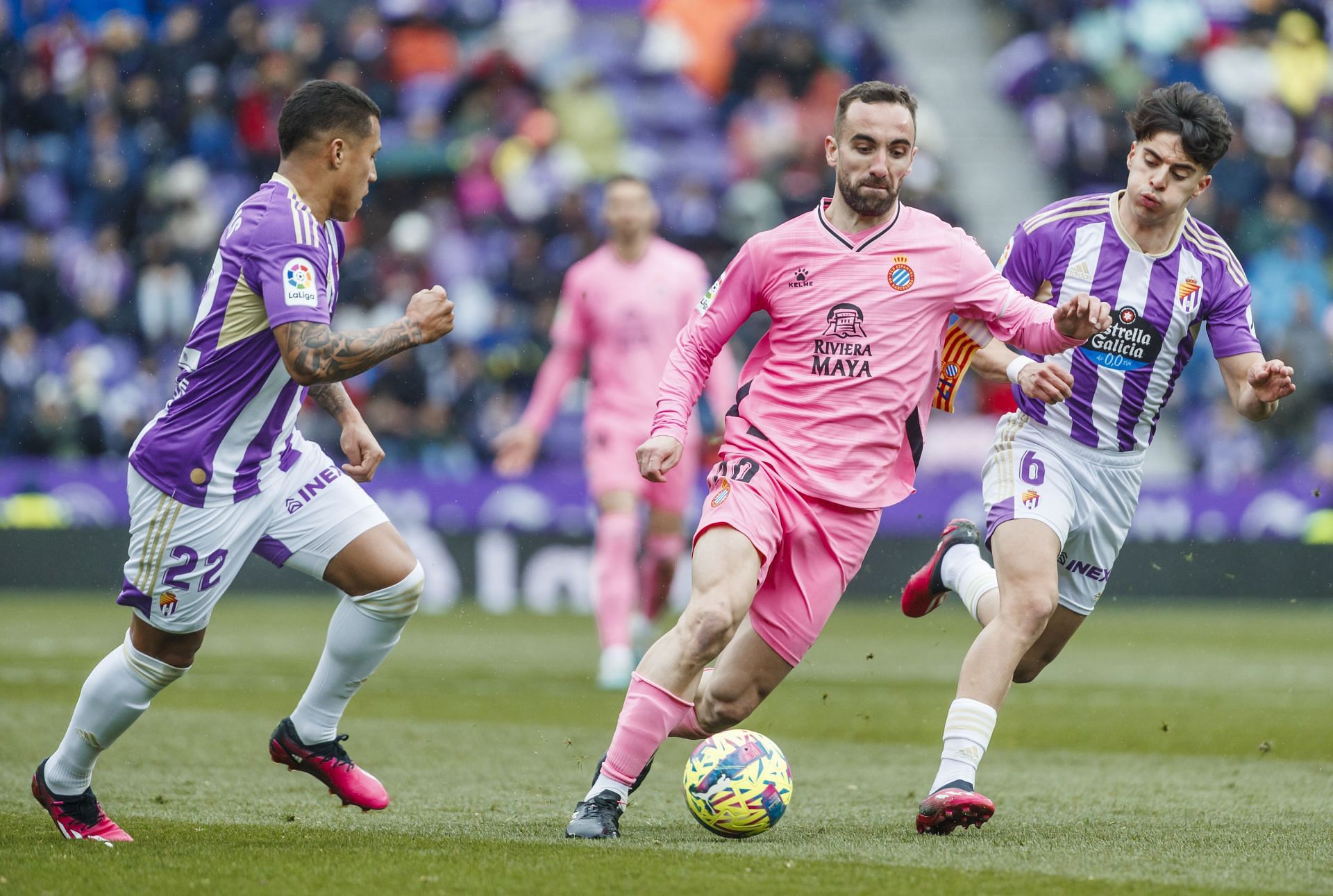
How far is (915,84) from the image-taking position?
21438 mm

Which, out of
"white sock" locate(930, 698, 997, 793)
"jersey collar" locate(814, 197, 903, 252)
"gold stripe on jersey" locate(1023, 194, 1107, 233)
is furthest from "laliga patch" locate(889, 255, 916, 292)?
"white sock" locate(930, 698, 997, 793)

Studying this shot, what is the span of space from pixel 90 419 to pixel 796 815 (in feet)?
42.9

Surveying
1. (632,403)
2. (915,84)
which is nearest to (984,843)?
(632,403)

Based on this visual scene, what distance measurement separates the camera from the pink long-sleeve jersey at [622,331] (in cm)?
1014

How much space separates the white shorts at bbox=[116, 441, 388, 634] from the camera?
17.0 feet

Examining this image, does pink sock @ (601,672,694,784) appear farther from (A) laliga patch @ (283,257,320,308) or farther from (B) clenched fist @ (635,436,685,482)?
(A) laliga patch @ (283,257,320,308)

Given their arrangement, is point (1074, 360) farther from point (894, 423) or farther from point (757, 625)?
point (757, 625)

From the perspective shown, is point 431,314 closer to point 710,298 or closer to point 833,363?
point 710,298

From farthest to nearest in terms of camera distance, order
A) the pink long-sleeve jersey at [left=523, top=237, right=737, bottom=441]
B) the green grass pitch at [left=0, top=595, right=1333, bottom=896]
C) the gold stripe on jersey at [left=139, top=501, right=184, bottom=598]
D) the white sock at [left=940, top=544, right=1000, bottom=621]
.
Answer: the pink long-sleeve jersey at [left=523, top=237, right=737, bottom=441] < the white sock at [left=940, top=544, right=1000, bottom=621] < the gold stripe on jersey at [left=139, top=501, right=184, bottom=598] < the green grass pitch at [left=0, top=595, right=1333, bottom=896]

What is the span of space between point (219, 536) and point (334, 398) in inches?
32.0

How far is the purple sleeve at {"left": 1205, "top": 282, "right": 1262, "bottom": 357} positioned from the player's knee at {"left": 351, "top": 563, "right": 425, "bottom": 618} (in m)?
3.00

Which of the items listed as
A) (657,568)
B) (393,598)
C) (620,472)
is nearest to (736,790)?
(393,598)

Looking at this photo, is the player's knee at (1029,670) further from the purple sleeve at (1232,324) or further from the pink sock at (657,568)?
the pink sock at (657,568)

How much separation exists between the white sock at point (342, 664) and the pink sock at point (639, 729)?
0.96m
